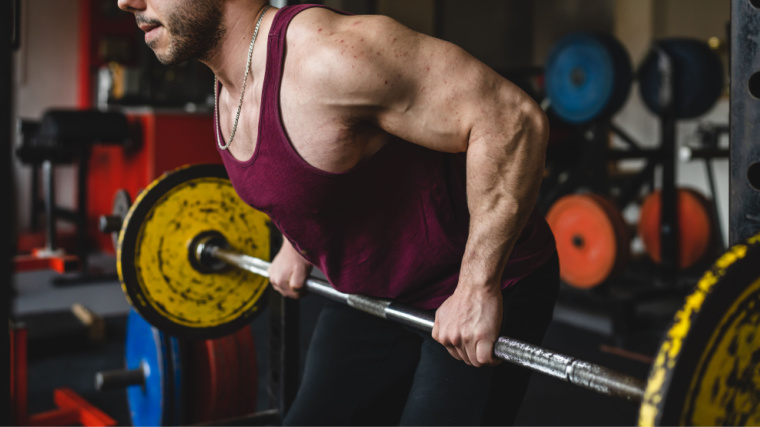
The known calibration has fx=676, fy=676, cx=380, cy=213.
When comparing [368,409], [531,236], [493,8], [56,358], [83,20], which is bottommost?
[56,358]

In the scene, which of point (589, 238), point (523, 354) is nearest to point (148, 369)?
point (523, 354)

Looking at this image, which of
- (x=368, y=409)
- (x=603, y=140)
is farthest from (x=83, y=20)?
(x=368, y=409)

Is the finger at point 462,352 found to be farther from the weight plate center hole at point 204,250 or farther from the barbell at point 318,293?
the weight plate center hole at point 204,250

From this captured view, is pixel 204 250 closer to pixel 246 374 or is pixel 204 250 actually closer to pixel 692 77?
pixel 246 374

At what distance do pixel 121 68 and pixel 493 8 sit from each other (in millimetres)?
3748

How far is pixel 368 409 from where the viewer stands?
1132 millimetres

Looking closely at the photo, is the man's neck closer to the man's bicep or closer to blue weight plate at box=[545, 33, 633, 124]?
the man's bicep

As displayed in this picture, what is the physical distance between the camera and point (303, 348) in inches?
98.7

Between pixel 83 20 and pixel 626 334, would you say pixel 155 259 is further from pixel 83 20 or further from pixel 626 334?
pixel 83 20

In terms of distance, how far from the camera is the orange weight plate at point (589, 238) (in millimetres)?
2738

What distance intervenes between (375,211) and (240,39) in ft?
1.01

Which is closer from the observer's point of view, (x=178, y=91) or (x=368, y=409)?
(x=368, y=409)

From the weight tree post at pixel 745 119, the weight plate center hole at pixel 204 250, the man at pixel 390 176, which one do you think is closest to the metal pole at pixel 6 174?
the man at pixel 390 176

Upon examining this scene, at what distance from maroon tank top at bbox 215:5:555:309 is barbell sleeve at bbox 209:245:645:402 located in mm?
42
